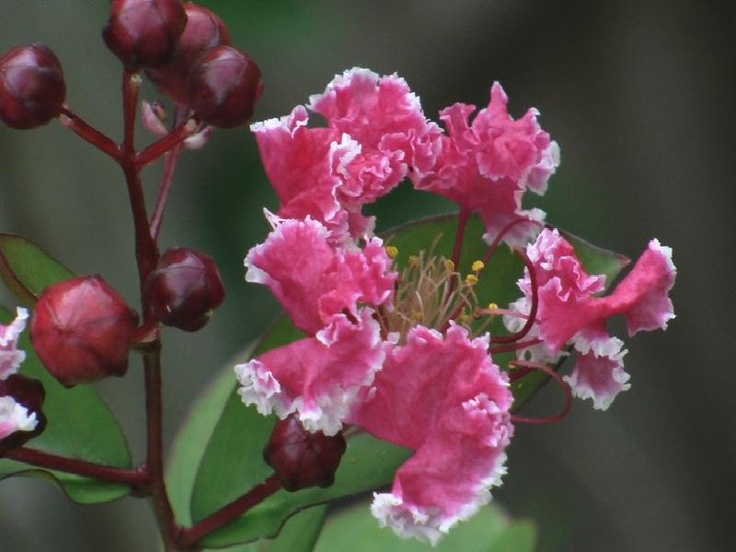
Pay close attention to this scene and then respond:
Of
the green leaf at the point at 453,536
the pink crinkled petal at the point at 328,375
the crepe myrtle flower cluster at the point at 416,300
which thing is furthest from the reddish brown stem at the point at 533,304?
the green leaf at the point at 453,536

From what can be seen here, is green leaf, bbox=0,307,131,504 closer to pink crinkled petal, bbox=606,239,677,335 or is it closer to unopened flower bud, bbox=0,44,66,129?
unopened flower bud, bbox=0,44,66,129

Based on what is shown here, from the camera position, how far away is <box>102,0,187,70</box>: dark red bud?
0.68 metres

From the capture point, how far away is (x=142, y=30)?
26.6 inches

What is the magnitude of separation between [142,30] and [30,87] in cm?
7

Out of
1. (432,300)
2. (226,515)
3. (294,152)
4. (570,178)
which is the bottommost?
(570,178)

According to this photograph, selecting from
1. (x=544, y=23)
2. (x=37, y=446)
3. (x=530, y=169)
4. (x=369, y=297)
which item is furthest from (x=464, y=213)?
(x=544, y=23)

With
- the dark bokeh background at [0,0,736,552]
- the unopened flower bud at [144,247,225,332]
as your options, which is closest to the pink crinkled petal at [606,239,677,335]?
the unopened flower bud at [144,247,225,332]

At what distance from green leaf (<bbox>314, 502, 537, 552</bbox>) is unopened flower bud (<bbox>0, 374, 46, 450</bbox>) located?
0.52 meters

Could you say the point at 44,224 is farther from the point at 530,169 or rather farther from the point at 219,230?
the point at 530,169

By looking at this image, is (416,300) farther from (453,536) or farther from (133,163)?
(453,536)

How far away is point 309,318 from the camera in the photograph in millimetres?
703

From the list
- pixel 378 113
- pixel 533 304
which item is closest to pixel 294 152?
pixel 378 113

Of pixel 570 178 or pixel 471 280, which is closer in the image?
pixel 471 280

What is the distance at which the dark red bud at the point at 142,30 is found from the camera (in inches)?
26.6
